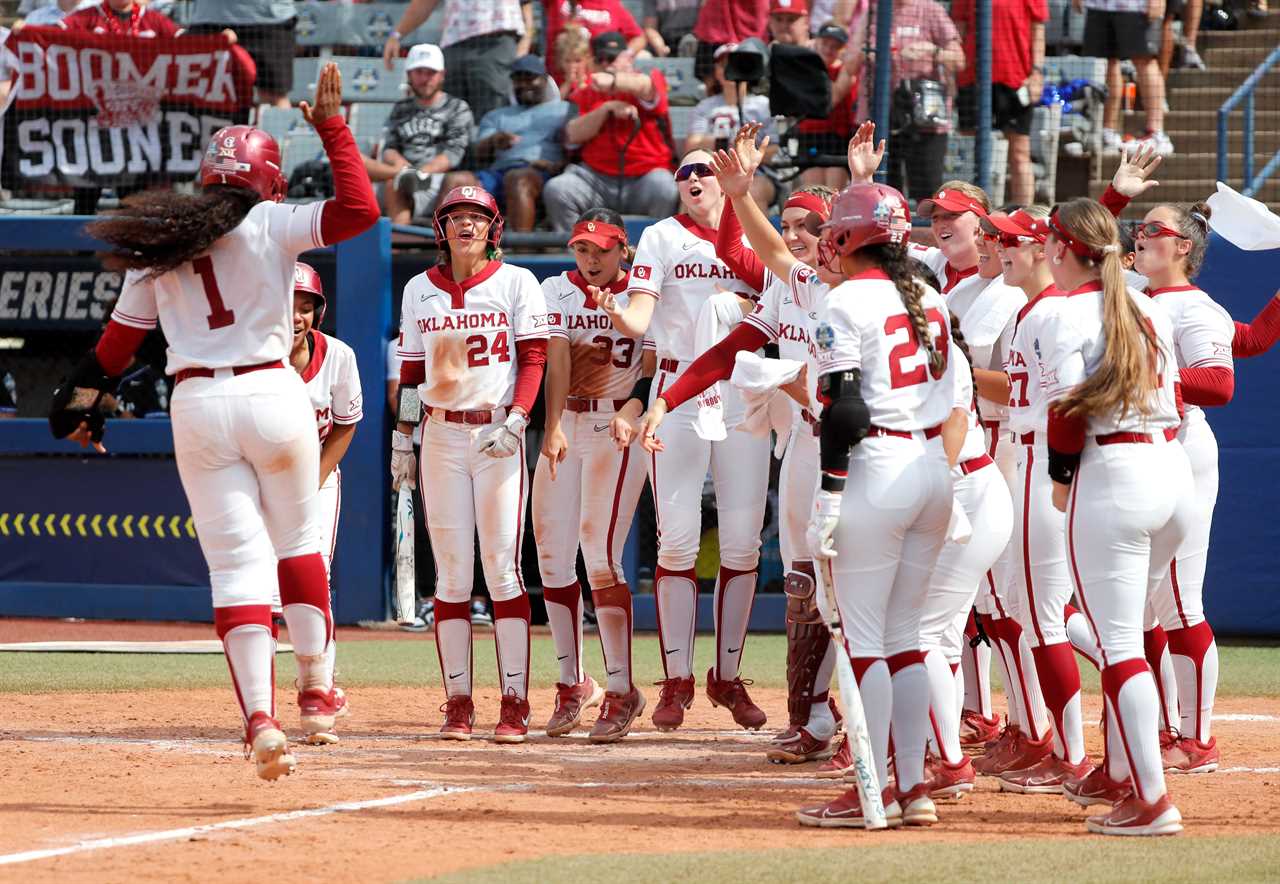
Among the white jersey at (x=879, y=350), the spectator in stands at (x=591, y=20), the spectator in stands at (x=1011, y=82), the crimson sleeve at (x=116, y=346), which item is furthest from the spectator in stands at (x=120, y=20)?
the white jersey at (x=879, y=350)

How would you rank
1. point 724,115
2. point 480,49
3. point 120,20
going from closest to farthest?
point 724,115, point 120,20, point 480,49

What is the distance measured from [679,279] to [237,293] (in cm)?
255

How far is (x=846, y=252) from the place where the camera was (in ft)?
17.5

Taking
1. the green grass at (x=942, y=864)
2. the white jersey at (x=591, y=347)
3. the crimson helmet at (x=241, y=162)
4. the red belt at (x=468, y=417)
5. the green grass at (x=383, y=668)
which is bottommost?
the green grass at (x=383, y=668)

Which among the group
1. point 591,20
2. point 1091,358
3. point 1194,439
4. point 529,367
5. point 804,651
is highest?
point 591,20

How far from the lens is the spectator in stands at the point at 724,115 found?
1297 cm

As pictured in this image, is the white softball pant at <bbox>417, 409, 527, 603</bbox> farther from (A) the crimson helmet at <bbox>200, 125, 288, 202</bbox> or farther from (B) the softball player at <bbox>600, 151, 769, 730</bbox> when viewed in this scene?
(A) the crimson helmet at <bbox>200, 125, 288, 202</bbox>

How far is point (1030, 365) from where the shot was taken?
5.49 meters

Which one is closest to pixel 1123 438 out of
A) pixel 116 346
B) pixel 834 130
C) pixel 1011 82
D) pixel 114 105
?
pixel 116 346

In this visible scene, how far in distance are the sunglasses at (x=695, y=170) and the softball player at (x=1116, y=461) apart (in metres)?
2.59

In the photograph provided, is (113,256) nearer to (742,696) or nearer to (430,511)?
(430,511)

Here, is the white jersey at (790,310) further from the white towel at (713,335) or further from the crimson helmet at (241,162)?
the crimson helmet at (241,162)

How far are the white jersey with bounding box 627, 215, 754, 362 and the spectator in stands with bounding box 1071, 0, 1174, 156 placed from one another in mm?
6811

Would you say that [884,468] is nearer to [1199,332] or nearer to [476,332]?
[1199,332]
